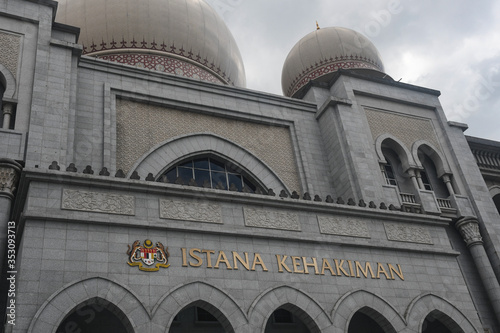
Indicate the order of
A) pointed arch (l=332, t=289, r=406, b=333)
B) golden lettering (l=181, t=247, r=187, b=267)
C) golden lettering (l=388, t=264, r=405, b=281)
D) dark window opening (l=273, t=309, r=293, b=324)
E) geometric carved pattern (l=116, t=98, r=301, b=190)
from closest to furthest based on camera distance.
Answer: golden lettering (l=181, t=247, r=187, b=267), pointed arch (l=332, t=289, r=406, b=333), golden lettering (l=388, t=264, r=405, b=281), dark window opening (l=273, t=309, r=293, b=324), geometric carved pattern (l=116, t=98, r=301, b=190)

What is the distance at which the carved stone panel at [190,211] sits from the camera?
893 cm

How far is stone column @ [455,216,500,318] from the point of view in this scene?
12.9m

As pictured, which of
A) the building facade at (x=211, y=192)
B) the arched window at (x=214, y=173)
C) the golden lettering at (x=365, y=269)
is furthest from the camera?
the arched window at (x=214, y=173)

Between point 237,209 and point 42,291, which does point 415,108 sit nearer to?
point 237,209

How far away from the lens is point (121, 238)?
8281mm

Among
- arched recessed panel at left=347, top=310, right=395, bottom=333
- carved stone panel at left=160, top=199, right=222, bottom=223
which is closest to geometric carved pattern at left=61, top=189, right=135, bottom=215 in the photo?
carved stone panel at left=160, top=199, right=222, bottom=223

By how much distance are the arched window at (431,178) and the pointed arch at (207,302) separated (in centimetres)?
886

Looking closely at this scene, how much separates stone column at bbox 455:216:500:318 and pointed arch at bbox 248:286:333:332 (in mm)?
6169

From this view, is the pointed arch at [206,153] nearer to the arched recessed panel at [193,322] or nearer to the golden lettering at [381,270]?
the arched recessed panel at [193,322]

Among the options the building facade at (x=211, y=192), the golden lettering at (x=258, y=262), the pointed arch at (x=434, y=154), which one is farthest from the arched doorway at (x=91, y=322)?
the pointed arch at (x=434, y=154)

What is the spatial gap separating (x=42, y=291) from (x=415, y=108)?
1269 centimetres

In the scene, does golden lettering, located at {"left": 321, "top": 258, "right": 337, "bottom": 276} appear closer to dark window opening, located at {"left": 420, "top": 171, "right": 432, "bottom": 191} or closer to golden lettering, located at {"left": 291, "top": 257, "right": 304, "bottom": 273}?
golden lettering, located at {"left": 291, "top": 257, "right": 304, "bottom": 273}

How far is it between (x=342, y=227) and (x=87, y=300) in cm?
514

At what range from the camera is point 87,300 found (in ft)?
24.7
